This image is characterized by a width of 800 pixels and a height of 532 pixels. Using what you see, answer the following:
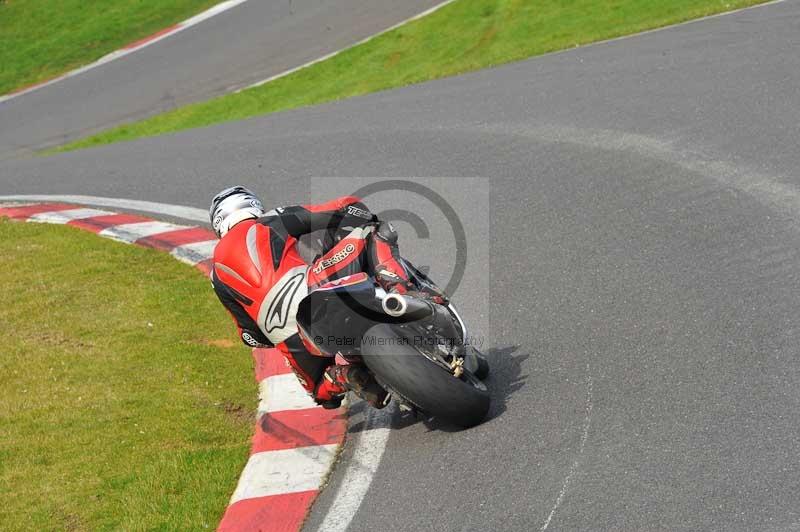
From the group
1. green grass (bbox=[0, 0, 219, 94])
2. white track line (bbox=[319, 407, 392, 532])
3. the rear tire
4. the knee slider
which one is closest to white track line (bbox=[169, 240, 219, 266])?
white track line (bbox=[319, 407, 392, 532])

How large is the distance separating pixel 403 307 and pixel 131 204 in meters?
7.39

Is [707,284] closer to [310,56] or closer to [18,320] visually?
[18,320]

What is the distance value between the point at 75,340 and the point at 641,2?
40.6 feet

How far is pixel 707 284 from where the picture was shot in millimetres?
6887

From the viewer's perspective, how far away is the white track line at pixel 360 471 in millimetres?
5250

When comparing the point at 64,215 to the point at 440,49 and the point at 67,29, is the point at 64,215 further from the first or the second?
the point at 67,29

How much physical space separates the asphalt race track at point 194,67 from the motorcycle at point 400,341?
15033mm

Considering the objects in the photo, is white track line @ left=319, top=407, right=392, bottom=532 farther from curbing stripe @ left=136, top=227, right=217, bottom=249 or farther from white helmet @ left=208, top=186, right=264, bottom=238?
curbing stripe @ left=136, top=227, right=217, bottom=249

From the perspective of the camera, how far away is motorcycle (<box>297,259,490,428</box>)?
209 inches

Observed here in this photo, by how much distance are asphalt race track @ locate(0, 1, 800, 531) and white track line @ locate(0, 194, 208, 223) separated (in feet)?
0.66

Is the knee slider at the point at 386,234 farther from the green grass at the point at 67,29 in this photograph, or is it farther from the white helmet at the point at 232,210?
the green grass at the point at 67,29

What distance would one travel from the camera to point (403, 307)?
530 cm

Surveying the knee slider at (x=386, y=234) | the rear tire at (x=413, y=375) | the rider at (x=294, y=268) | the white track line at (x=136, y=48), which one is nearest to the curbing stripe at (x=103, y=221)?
the rider at (x=294, y=268)

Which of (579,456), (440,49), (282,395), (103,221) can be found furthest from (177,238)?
(440,49)
